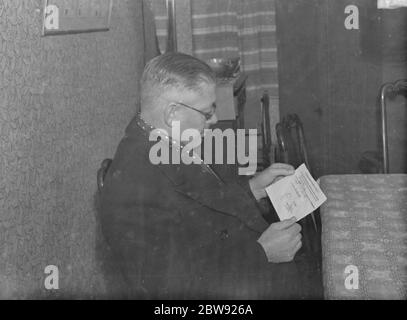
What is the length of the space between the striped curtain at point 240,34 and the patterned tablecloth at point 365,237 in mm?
424

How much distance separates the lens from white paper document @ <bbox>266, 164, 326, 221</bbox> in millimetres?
1017

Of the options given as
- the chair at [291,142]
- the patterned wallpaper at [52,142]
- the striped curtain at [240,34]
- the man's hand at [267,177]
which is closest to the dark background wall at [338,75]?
the striped curtain at [240,34]

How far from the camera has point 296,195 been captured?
1041 millimetres

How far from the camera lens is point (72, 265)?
44.1 inches

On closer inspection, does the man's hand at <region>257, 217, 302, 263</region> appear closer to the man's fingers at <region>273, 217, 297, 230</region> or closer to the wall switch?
the man's fingers at <region>273, 217, 297, 230</region>

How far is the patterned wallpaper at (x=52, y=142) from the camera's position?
899mm

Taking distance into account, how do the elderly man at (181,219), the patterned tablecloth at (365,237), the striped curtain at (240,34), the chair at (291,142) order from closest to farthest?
the patterned tablecloth at (365,237)
the elderly man at (181,219)
the chair at (291,142)
the striped curtain at (240,34)

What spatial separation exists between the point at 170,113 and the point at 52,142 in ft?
0.89

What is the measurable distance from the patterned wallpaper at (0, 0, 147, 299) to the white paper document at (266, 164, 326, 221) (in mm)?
398

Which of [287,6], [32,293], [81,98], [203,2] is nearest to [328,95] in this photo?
[287,6]

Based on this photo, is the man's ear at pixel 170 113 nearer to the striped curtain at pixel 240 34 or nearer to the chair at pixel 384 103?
the striped curtain at pixel 240 34

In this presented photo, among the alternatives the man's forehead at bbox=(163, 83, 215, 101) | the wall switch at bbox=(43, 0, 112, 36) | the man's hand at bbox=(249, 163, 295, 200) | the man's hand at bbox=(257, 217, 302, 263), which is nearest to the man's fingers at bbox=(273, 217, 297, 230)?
the man's hand at bbox=(257, 217, 302, 263)
